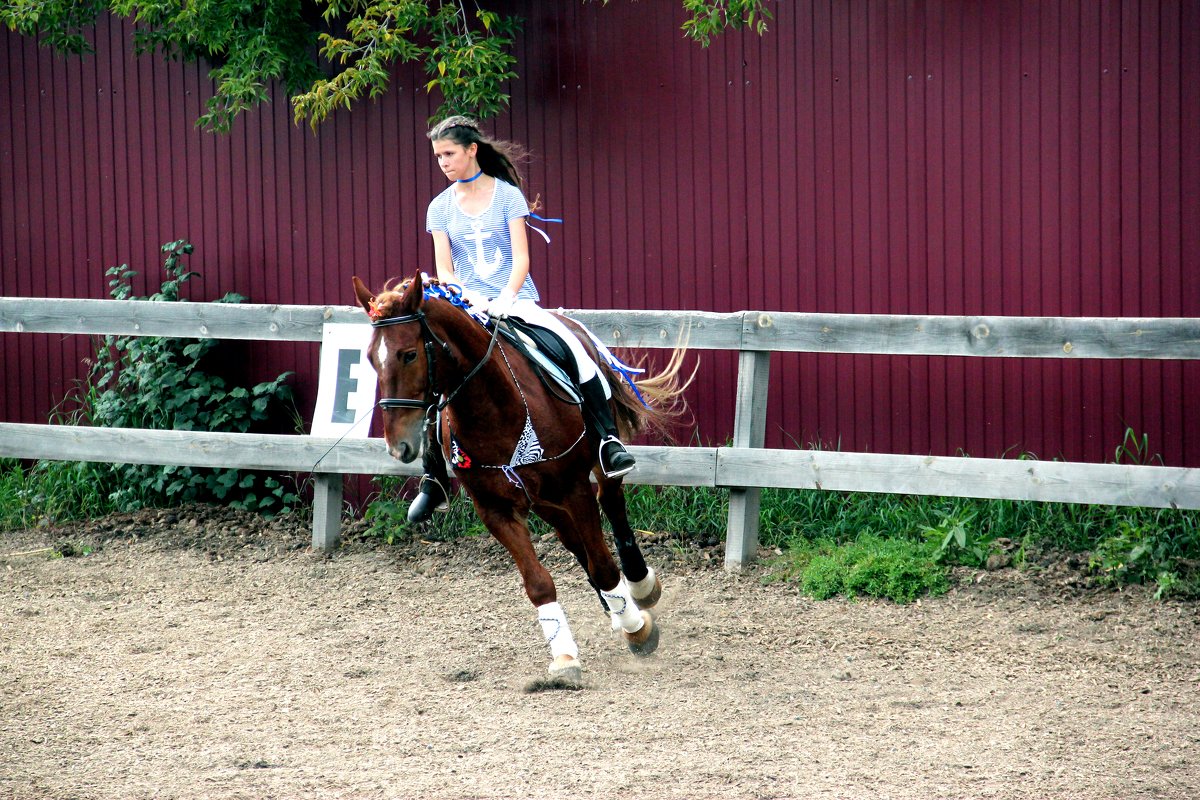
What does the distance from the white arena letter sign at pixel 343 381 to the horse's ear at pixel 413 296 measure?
2.92 m

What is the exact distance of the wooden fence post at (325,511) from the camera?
25.2 feet

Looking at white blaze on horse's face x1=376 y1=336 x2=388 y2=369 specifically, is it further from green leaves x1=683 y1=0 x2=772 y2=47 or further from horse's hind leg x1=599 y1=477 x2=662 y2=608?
green leaves x1=683 y1=0 x2=772 y2=47

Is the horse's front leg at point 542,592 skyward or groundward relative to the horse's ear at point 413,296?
groundward

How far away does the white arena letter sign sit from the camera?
7543mm

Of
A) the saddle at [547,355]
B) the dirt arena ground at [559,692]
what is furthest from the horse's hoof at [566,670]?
the saddle at [547,355]

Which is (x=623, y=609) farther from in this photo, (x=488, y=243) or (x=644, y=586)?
(x=488, y=243)

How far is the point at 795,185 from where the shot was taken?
773 cm

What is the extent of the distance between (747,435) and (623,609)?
6.16 feet

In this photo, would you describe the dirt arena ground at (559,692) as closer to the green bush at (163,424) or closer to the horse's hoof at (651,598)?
the horse's hoof at (651,598)

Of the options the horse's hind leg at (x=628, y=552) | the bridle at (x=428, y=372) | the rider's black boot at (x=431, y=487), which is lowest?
the horse's hind leg at (x=628, y=552)

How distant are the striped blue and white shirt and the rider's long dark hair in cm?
14

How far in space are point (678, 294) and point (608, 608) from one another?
3133 millimetres

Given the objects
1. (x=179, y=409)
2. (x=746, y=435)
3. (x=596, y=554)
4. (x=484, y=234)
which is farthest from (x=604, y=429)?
(x=179, y=409)

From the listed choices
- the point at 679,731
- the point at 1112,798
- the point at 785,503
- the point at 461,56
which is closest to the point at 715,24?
the point at 461,56
